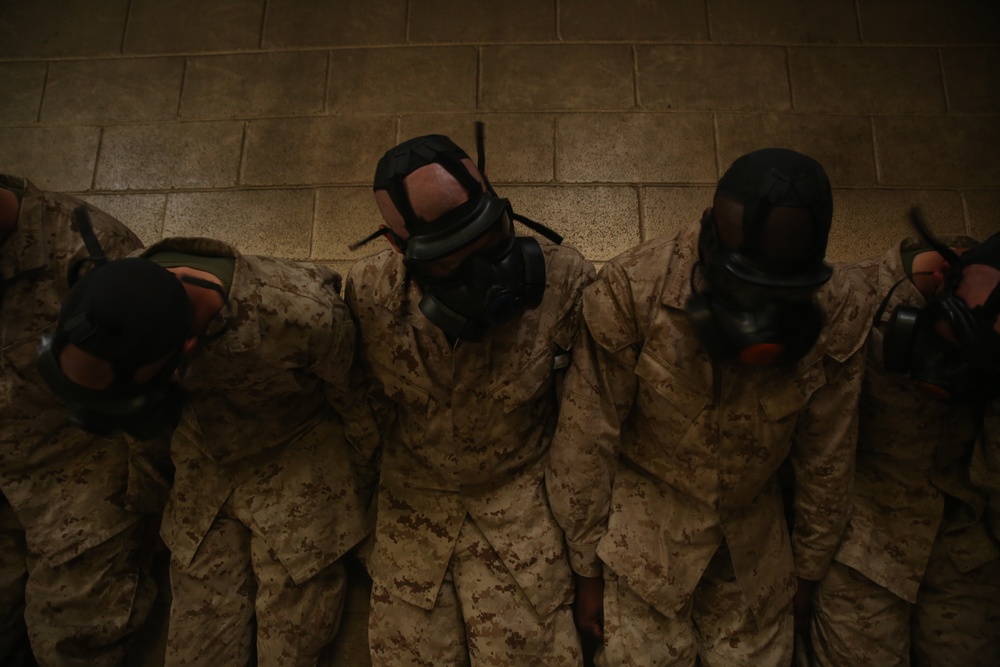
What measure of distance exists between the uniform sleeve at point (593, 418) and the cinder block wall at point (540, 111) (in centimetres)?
85

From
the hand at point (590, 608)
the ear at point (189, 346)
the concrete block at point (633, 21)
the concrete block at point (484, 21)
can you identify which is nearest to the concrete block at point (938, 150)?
the concrete block at point (633, 21)

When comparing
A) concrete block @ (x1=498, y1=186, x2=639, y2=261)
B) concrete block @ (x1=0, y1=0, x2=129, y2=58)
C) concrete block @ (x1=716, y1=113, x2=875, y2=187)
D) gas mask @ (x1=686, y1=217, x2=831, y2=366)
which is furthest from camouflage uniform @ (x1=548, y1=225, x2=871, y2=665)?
concrete block @ (x1=0, y1=0, x2=129, y2=58)

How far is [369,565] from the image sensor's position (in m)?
1.95

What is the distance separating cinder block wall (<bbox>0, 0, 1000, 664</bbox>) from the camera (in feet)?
8.39

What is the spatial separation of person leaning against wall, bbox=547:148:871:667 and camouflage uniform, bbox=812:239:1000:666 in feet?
0.39

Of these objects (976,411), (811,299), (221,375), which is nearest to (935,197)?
(976,411)

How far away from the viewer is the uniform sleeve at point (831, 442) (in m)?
1.67

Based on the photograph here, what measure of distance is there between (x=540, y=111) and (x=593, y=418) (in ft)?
4.47

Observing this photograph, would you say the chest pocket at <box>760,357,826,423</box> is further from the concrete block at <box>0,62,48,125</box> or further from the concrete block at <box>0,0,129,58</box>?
the concrete block at <box>0,62,48,125</box>

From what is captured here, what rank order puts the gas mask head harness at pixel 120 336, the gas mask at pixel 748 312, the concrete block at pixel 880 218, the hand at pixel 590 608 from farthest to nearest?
the concrete block at pixel 880 218
the hand at pixel 590 608
the gas mask at pixel 748 312
the gas mask head harness at pixel 120 336

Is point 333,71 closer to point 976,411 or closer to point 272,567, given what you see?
point 272,567

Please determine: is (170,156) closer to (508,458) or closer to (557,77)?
(557,77)

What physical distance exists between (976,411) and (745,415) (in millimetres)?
695

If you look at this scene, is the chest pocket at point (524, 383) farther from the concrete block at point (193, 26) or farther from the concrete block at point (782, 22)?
the concrete block at point (193, 26)
